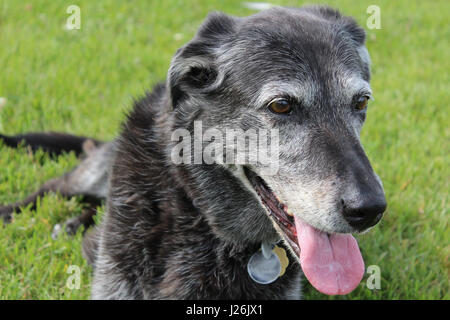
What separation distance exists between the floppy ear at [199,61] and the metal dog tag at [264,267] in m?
0.99

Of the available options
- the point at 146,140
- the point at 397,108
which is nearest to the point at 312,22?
the point at 146,140

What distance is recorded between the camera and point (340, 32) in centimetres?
286

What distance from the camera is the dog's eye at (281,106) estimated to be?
2559mm

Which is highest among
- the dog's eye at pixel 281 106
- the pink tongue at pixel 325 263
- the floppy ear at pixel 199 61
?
the floppy ear at pixel 199 61

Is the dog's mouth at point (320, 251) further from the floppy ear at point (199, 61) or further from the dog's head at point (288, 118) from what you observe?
the floppy ear at point (199, 61)

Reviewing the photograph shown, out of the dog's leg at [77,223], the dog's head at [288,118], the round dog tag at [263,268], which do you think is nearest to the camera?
the dog's head at [288,118]

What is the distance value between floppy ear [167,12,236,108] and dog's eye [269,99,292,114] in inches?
15.8

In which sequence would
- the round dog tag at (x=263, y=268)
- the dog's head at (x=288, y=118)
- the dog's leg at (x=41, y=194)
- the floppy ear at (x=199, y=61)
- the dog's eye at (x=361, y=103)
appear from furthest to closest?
the dog's leg at (x=41, y=194) < the round dog tag at (x=263, y=268) < the floppy ear at (x=199, y=61) < the dog's eye at (x=361, y=103) < the dog's head at (x=288, y=118)

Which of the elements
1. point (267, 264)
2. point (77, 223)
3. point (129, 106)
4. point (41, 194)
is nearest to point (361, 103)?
point (267, 264)

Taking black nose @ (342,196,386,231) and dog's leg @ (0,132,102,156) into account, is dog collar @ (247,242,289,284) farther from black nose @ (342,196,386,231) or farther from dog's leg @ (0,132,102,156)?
dog's leg @ (0,132,102,156)

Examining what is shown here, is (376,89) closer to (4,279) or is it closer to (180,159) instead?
(180,159)

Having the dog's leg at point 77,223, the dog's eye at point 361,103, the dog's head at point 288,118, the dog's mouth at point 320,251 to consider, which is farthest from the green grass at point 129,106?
the dog's eye at point 361,103

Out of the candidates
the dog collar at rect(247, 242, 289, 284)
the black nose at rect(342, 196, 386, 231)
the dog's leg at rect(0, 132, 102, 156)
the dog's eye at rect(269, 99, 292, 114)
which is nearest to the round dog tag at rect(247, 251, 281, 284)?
the dog collar at rect(247, 242, 289, 284)

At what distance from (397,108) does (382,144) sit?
2.53 feet
